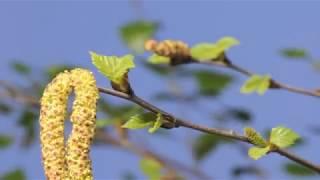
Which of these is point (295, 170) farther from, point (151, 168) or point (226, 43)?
point (226, 43)

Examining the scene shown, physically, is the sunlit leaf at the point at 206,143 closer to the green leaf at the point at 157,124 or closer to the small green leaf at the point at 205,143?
the small green leaf at the point at 205,143

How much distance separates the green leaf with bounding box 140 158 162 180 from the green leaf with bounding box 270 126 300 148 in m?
0.45

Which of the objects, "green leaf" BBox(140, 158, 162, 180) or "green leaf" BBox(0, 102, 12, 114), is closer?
"green leaf" BBox(140, 158, 162, 180)

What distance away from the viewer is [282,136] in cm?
65

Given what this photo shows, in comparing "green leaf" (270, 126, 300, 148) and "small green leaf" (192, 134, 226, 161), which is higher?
"green leaf" (270, 126, 300, 148)

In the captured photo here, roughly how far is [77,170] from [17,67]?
107cm

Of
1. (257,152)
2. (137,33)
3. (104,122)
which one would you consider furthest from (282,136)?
(137,33)

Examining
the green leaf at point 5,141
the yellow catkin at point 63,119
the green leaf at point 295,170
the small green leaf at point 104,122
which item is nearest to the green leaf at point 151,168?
the small green leaf at point 104,122

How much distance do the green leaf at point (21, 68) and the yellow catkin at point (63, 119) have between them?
0.99 meters

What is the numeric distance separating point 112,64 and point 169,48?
0.13m

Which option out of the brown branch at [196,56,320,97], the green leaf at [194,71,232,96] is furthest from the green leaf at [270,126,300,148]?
the green leaf at [194,71,232,96]

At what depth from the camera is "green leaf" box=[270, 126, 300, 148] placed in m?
0.65

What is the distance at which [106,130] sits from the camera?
1.30 metres

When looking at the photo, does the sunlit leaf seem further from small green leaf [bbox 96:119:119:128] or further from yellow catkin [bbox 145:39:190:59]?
yellow catkin [bbox 145:39:190:59]
